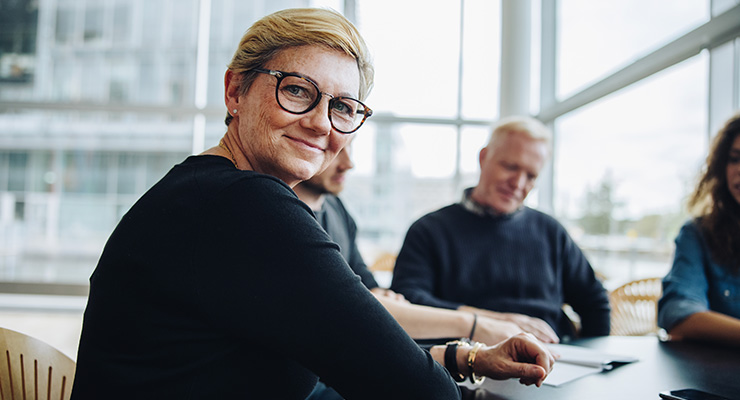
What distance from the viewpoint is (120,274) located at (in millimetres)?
725

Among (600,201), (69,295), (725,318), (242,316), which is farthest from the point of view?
(69,295)

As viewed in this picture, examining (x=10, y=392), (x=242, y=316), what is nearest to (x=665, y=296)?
(x=242, y=316)

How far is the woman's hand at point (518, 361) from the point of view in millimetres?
891

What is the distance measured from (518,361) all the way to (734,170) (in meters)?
1.31

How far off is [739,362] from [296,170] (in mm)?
1170

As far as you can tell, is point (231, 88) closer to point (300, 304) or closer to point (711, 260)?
point (300, 304)

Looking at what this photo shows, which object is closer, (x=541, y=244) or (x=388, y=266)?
(x=541, y=244)


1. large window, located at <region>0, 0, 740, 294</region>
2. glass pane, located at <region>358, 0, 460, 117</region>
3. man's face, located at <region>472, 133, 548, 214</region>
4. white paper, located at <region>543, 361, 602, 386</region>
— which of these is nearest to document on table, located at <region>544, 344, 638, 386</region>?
white paper, located at <region>543, 361, 602, 386</region>

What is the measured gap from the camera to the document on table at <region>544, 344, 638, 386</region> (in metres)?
1.05

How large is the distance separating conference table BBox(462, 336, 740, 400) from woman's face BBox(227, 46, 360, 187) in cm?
54

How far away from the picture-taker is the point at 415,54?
5035 mm

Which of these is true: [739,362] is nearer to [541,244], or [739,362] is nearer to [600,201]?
[541,244]

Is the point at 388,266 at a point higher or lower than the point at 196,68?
lower

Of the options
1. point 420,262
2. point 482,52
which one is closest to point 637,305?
point 420,262
